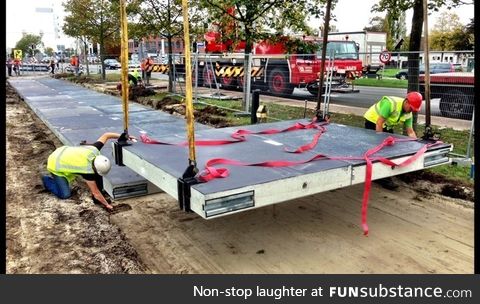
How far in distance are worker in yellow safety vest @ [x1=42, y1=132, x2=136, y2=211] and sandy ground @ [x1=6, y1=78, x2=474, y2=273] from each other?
0.19 meters

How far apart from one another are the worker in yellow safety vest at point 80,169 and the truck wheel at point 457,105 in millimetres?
8042

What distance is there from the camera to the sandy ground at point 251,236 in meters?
4.04

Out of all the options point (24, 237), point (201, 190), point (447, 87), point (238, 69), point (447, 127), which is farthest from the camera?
point (238, 69)

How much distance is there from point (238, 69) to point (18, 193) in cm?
1306

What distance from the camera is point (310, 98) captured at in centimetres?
1656

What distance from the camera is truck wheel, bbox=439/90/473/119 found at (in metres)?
10.1

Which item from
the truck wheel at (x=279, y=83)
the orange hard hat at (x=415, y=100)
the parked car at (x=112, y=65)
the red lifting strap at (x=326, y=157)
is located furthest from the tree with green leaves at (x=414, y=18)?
the parked car at (x=112, y=65)

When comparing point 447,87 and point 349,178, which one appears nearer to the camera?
point 349,178

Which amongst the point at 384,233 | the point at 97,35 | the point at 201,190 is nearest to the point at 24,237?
the point at 201,190

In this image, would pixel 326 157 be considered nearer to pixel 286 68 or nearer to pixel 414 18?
pixel 414 18

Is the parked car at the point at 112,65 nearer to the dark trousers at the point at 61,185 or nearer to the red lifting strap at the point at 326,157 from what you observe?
the dark trousers at the point at 61,185

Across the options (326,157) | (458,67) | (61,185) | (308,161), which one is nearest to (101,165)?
(61,185)

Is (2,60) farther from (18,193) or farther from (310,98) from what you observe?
(310,98)

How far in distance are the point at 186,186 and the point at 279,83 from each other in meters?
13.7
